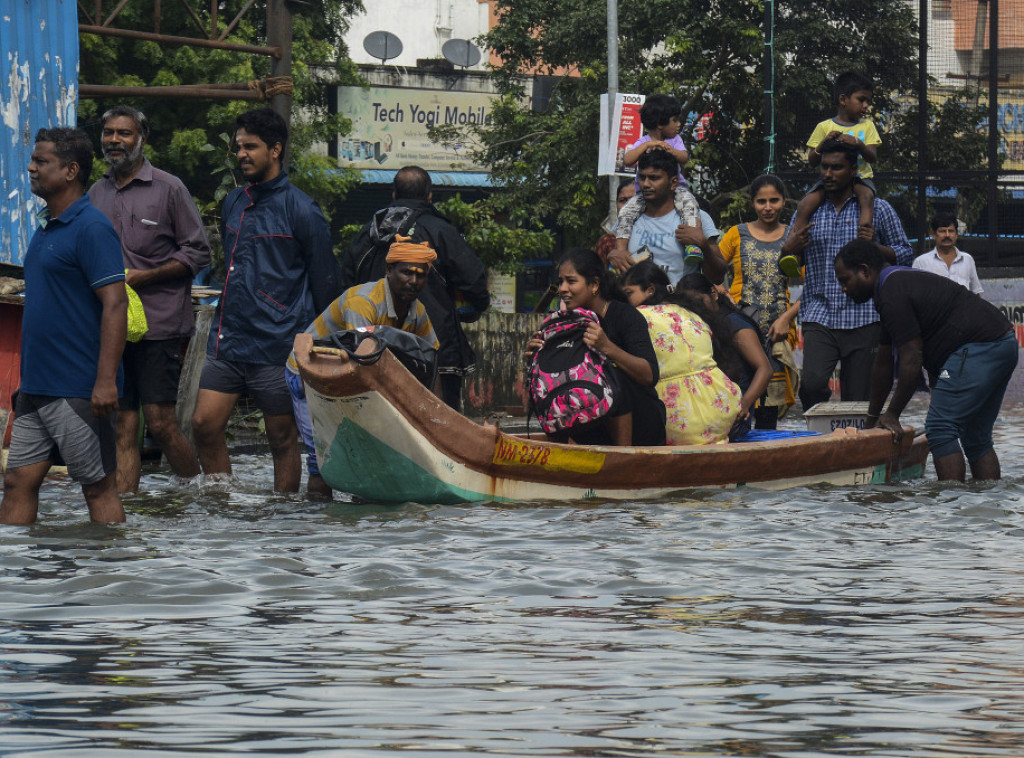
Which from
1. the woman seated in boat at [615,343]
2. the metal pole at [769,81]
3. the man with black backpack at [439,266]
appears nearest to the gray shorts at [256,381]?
the man with black backpack at [439,266]

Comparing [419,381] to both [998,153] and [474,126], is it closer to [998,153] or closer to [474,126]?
[998,153]

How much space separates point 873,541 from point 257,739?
13.5 ft

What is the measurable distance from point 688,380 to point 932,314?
1.36 meters

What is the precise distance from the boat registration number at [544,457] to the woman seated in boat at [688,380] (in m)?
0.92

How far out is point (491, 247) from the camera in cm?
2836

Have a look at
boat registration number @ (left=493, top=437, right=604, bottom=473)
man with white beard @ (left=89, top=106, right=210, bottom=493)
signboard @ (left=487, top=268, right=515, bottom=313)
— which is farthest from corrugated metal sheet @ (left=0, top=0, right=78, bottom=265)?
signboard @ (left=487, top=268, right=515, bottom=313)

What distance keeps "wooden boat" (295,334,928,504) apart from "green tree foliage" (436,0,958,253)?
9849mm

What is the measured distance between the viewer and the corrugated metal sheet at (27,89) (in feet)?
42.7

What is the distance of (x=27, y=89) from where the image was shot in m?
13.2

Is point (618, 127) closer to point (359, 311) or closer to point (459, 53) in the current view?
point (359, 311)

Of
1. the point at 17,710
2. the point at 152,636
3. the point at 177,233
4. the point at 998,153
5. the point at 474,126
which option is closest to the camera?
the point at 17,710

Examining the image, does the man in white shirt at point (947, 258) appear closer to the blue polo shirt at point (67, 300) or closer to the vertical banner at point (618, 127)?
the vertical banner at point (618, 127)

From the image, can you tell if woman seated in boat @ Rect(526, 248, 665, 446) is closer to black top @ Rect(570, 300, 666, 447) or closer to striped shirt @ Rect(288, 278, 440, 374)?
black top @ Rect(570, 300, 666, 447)

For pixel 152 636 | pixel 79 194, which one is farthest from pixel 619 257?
pixel 152 636
